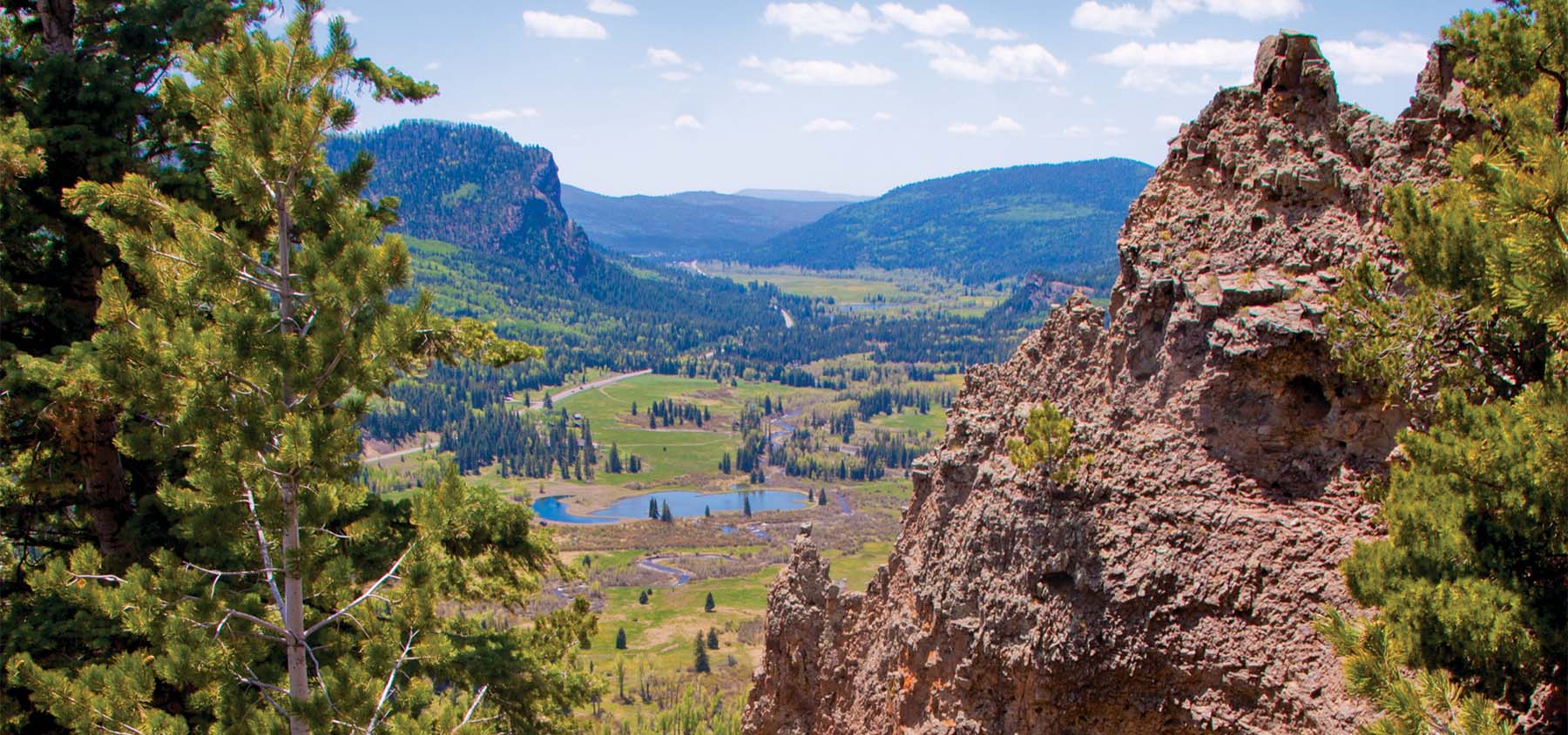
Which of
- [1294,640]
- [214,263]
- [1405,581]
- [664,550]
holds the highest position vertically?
[214,263]

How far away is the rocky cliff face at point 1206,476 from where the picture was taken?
29.6 ft

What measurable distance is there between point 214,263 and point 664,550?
462 feet

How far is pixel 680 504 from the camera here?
181000 millimetres

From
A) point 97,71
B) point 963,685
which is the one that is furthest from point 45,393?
point 963,685

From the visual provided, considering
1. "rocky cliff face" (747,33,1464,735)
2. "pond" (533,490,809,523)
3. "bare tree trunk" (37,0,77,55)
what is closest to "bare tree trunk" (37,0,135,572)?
"bare tree trunk" (37,0,77,55)

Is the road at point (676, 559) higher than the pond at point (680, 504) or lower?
higher

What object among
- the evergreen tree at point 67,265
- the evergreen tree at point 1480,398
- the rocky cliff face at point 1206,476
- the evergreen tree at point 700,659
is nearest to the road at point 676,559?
the evergreen tree at point 700,659

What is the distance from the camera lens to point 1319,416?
938 centimetres

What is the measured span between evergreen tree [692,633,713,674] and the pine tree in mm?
92437

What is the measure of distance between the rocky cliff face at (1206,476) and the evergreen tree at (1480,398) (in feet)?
1.58

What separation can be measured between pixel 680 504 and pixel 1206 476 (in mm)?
174395

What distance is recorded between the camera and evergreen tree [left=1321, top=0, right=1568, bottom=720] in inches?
290

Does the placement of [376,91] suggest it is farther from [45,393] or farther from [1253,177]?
[1253,177]

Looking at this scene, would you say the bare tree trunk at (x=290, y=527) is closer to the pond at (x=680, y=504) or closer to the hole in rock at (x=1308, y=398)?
the hole in rock at (x=1308, y=398)
